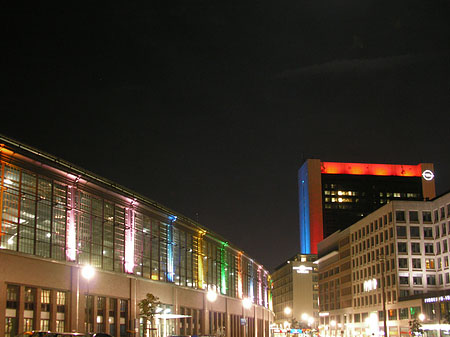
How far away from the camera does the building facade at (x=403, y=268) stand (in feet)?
370

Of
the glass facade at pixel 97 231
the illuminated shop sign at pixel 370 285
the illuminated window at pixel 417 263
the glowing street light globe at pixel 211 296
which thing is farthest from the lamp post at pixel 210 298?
the illuminated shop sign at pixel 370 285

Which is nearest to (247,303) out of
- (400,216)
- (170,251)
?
(170,251)

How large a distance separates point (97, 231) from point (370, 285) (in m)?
95.3

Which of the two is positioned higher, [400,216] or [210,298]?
[400,216]

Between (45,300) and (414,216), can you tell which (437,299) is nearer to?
(414,216)

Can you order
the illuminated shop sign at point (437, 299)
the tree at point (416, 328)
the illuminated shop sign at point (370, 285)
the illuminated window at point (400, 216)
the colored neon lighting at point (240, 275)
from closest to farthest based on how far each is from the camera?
the illuminated shop sign at point (437, 299)
the tree at point (416, 328)
the colored neon lighting at point (240, 275)
the illuminated window at point (400, 216)
the illuminated shop sign at point (370, 285)

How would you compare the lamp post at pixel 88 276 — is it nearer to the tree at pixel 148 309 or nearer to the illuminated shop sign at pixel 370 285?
the tree at pixel 148 309

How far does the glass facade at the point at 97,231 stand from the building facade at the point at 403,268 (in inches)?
1359

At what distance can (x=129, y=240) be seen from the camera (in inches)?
2571

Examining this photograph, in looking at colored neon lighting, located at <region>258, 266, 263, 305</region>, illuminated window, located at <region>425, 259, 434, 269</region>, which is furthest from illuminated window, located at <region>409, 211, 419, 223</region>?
colored neon lighting, located at <region>258, 266, 263, 305</region>

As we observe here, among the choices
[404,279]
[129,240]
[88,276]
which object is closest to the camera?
[88,276]

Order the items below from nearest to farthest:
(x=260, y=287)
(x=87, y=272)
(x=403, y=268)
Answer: (x=87, y=272)
(x=403, y=268)
(x=260, y=287)

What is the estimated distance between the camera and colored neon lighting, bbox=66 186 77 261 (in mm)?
53688

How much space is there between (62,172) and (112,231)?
34.7ft
